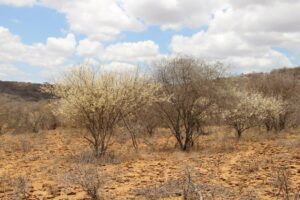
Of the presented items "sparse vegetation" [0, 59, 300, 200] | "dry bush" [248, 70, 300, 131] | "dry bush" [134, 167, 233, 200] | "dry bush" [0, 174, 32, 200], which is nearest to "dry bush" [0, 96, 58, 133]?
"sparse vegetation" [0, 59, 300, 200]

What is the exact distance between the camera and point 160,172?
13.3 meters

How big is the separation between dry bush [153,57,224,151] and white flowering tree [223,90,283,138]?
4.14 metres

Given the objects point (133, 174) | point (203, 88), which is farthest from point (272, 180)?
point (203, 88)

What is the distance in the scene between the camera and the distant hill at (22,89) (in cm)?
9200

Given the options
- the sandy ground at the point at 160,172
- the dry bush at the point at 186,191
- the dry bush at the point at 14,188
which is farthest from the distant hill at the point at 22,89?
the dry bush at the point at 186,191

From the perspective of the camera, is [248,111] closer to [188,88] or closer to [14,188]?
[188,88]

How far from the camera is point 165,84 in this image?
19.6 metres

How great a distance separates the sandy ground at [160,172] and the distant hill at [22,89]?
7258cm

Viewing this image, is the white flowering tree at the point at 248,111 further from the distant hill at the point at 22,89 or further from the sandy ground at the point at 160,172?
→ the distant hill at the point at 22,89

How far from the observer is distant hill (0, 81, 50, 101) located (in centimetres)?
9200

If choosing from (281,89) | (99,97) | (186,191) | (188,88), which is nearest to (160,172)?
(186,191)

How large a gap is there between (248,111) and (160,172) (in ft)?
42.6

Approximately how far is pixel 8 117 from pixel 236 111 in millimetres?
22089

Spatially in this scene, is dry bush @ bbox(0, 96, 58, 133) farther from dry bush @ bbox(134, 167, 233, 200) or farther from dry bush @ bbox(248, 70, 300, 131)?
dry bush @ bbox(134, 167, 233, 200)
